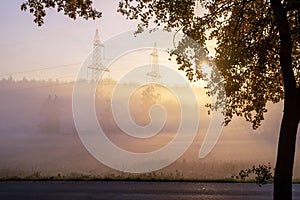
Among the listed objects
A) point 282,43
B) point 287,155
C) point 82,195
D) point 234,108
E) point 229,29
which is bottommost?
point 82,195

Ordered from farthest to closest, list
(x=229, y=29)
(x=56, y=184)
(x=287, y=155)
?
(x=56, y=184)
(x=229, y=29)
(x=287, y=155)

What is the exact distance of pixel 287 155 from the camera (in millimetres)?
12172

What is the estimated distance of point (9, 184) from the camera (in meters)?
22.8

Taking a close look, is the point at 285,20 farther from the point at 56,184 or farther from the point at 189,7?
the point at 56,184

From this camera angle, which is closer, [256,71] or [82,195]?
[256,71]

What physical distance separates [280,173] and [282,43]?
3.45 metres

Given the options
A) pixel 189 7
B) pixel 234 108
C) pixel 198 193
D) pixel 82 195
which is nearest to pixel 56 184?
pixel 82 195

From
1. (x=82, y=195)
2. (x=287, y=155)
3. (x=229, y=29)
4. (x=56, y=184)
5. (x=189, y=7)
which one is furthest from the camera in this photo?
(x=56, y=184)

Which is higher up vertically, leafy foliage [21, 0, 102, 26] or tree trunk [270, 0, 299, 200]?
leafy foliage [21, 0, 102, 26]

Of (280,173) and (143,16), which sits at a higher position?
(143,16)

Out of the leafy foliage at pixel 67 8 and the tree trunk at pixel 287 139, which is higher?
the leafy foliage at pixel 67 8

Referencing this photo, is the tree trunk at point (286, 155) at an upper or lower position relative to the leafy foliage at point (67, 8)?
lower

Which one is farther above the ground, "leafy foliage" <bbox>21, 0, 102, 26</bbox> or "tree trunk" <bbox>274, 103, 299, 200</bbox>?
"leafy foliage" <bbox>21, 0, 102, 26</bbox>

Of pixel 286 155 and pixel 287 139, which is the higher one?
pixel 287 139
